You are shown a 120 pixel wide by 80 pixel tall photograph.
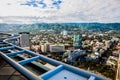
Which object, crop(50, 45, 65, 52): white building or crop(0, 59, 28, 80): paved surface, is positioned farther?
crop(50, 45, 65, 52): white building

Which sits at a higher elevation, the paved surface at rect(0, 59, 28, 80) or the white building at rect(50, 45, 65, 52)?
the paved surface at rect(0, 59, 28, 80)

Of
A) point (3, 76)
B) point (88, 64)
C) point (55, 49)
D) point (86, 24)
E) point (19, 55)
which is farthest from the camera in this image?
point (86, 24)

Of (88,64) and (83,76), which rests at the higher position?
(83,76)

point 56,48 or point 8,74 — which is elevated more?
point 8,74

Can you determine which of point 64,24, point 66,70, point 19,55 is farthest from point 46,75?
point 64,24

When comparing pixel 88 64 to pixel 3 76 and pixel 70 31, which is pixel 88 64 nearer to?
pixel 3 76

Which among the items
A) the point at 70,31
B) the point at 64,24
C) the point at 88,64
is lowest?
the point at 88,64

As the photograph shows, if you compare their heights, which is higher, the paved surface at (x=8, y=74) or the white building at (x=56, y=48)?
the paved surface at (x=8, y=74)

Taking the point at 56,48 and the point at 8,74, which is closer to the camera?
the point at 8,74

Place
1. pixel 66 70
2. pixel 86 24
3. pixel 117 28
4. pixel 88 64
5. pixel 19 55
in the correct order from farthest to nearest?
1. pixel 86 24
2. pixel 117 28
3. pixel 88 64
4. pixel 19 55
5. pixel 66 70

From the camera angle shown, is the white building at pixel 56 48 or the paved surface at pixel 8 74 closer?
the paved surface at pixel 8 74

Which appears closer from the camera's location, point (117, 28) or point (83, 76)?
point (83, 76)
